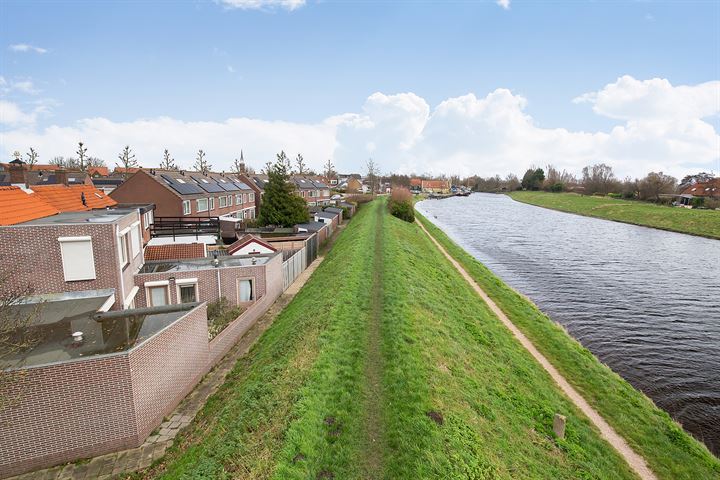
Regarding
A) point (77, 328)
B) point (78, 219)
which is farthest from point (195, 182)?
point (77, 328)

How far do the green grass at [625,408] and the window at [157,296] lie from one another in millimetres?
17498

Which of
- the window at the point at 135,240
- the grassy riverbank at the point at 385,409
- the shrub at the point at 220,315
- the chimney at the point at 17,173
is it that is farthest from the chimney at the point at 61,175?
the grassy riverbank at the point at 385,409

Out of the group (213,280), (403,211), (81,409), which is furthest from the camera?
(403,211)

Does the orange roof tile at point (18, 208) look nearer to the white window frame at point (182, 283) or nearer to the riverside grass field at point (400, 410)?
the white window frame at point (182, 283)

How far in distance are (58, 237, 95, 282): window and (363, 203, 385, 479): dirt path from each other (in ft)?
35.6

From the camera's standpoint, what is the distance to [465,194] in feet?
549

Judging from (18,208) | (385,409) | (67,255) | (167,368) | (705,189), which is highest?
(18,208)

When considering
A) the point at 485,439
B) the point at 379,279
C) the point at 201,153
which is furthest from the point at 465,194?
the point at 485,439

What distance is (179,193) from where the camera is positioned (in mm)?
38000

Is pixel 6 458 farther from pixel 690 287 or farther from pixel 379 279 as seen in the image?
pixel 690 287

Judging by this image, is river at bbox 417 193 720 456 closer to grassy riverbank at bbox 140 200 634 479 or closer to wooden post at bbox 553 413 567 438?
grassy riverbank at bbox 140 200 634 479

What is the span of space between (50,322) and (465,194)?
544 ft

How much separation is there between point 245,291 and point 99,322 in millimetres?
8181

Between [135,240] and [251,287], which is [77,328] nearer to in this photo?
[135,240]
